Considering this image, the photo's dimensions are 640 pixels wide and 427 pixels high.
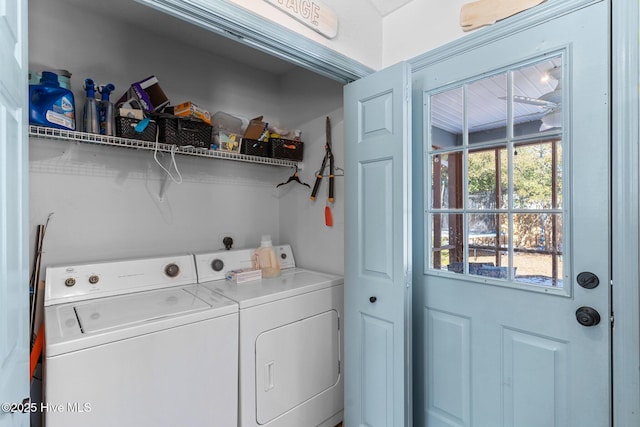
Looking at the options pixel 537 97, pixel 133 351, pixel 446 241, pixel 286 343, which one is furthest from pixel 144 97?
pixel 537 97

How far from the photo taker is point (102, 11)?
6.07ft

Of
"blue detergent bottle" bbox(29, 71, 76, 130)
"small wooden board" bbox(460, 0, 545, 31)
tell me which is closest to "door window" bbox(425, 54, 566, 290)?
"small wooden board" bbox(460, 0, 545, 31)

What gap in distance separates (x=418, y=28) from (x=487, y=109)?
650 millimetres

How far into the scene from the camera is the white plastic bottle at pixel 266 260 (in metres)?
2.14

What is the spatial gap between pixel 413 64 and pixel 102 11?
73.3 inches

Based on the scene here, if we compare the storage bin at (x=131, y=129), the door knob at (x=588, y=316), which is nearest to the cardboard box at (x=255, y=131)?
the storage bin at (x=131, y=129)

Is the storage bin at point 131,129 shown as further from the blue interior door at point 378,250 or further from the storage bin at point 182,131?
the blue interior door at point 378,250

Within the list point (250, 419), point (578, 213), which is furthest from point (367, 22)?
point (250, 419)

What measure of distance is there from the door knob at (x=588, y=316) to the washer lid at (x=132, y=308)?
1.51 metres

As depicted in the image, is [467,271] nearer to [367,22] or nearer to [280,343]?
[280,343]

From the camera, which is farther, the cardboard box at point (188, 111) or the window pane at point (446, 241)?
the cardboard box at point (188, 111)

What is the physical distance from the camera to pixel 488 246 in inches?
55.6

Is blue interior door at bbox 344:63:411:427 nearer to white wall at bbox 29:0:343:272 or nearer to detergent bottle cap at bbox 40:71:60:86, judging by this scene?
white wall at bbox 29:0:343:272

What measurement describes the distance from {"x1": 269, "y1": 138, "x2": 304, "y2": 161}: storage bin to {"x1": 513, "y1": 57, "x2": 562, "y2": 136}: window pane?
1.49 meters
